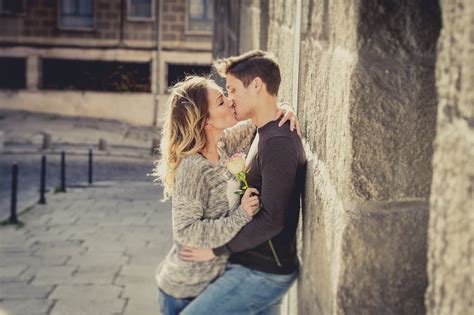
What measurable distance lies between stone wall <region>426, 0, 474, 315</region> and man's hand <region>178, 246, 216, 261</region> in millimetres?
1673

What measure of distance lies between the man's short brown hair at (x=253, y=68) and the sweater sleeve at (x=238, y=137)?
1.57ft

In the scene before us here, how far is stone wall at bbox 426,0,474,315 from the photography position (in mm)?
1216

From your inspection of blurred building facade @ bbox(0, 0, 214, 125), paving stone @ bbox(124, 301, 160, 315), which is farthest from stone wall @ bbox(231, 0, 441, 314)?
blurred building facade @ bbox(0, 0, 214, 125)

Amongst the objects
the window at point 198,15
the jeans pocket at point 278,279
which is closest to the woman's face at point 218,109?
the jeans pocket at point 278,279

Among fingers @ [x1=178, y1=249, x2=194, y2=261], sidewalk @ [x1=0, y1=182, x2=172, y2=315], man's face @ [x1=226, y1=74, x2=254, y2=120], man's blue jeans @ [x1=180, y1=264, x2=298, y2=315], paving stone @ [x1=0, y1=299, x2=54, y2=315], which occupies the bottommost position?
sidewalk @ [x1=0, y1=182, x2=172, y2=315]

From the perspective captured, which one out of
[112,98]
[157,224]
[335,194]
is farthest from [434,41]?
[112,98]

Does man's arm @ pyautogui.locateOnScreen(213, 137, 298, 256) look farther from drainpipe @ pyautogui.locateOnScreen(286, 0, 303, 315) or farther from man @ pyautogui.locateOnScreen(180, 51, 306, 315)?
drainpipe @ pyautogui.locateOnScreen(286, 0, 303, 315)

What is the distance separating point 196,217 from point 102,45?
23666mm

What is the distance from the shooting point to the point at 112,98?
25.4m

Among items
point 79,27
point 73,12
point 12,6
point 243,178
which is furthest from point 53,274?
point 12,6

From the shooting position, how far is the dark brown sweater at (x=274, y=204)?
272 centimetres

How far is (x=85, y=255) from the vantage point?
26.3 feet

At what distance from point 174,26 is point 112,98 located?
3015mm

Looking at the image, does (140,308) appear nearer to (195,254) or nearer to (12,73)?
(195,254)
